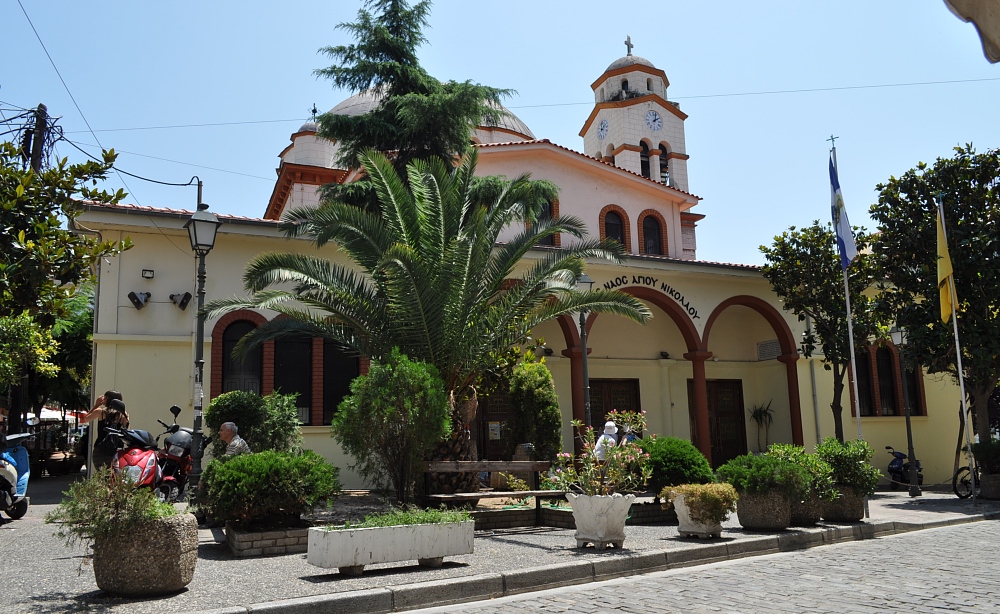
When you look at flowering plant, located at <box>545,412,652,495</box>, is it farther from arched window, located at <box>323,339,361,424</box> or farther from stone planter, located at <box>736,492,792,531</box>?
arched window, located at <box>323,339,361,424</box>

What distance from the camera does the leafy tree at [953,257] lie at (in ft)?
53.9

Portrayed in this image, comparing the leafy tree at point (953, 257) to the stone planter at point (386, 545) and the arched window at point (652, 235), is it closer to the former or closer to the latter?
the arched window at point (652, 235)

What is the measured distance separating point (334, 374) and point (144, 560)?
36.8 feet

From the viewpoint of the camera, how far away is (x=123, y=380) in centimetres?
1521

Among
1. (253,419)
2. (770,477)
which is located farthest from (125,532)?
(770,477)

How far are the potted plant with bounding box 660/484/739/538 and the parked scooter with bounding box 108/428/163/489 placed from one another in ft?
22.1

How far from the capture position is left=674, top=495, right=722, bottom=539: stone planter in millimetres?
9859

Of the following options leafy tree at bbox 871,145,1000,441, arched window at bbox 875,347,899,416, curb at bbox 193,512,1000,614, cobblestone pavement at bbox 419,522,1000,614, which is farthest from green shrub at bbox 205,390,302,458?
arched window at bbox 875,347,899,416

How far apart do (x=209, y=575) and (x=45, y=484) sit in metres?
13.8

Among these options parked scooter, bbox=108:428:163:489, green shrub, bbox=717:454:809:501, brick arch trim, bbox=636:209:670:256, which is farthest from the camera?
brick arch trim, bbox=636:209:670:256

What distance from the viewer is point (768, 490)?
35.0 feet

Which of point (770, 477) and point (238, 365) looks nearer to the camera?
point (770, 477)

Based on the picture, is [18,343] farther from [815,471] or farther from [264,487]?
[815,471]

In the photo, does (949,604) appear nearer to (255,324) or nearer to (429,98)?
(429,98)
